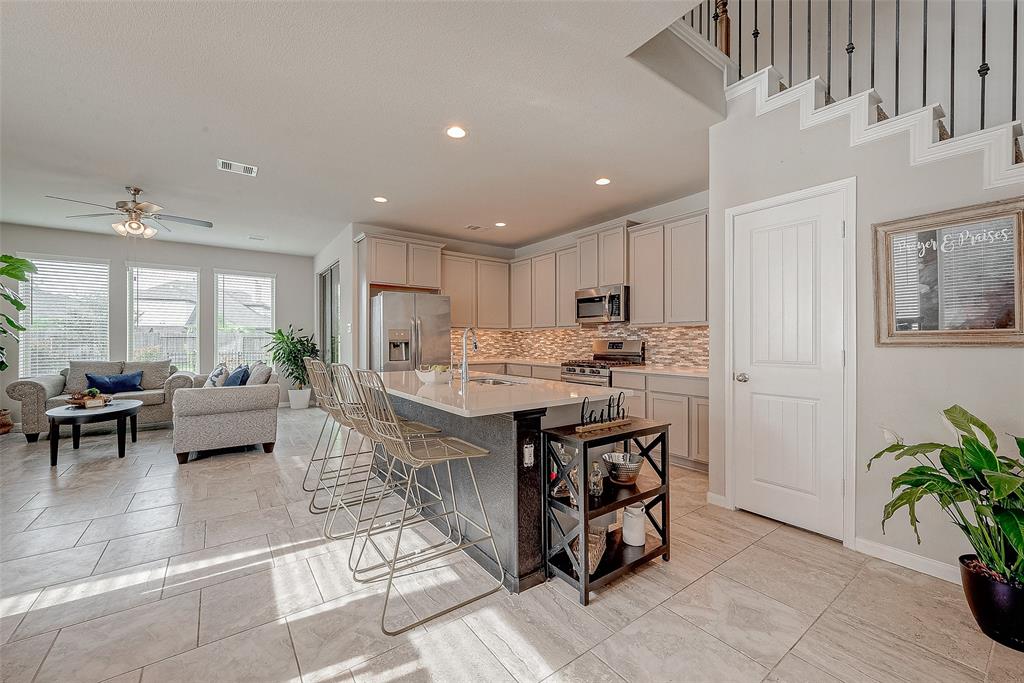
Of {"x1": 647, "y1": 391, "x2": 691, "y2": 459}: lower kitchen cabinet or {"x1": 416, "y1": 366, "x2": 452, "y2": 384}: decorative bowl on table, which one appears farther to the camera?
{"x1": 647, "y1": 391, "x2": 691, "y2": 459}: lower kitchen cabinet

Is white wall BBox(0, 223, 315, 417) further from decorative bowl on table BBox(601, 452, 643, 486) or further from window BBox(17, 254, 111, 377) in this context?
decorative bowl on table BBox(601, 452, 643, 486)

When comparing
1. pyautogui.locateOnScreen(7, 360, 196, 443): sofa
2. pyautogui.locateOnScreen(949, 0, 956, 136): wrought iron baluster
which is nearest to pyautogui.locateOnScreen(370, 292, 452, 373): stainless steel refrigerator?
pyautogui.locateOnScreen(7, 360, 196, 443): sofa

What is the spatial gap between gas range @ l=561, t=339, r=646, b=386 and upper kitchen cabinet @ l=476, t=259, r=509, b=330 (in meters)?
1.68

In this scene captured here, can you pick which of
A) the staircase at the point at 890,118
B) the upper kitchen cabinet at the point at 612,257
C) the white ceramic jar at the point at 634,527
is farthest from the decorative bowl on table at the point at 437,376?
the upper kitchen cabinet at the point at 612,257

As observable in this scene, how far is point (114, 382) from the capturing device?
17.9 feet

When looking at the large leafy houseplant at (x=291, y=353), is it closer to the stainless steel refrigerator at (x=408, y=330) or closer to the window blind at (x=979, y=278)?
the stainless steel refrigerator at (x=408, y=330)

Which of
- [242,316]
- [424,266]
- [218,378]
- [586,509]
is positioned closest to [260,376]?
[218,378]

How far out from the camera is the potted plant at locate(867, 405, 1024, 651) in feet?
5.26

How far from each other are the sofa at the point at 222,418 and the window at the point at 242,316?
341 centimetres

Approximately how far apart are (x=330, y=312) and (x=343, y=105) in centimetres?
500

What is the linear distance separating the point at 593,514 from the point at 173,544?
7.86 feet

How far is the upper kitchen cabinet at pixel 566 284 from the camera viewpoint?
221 inches

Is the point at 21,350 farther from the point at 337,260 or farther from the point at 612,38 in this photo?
the point at 612,38

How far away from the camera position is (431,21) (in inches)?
81.4
